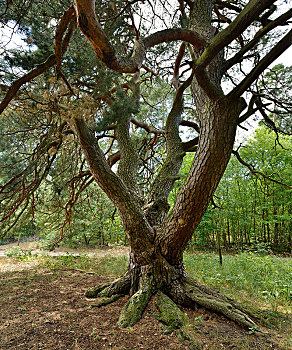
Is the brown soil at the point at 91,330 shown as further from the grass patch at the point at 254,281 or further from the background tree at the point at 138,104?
the grass patch at the point at 254,281

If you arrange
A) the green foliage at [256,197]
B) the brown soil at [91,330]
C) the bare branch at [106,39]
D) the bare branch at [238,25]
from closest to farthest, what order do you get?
the bare branch at [106,39] < the bare branch at [238,25] < the brown soil at [91,330] < the green foliage at [256,197]

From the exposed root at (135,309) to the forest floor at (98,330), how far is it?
3.0 inches

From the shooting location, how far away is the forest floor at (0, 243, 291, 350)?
2.08 meters

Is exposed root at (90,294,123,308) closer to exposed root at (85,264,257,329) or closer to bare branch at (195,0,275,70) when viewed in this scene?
exposed root at (85,264,257,329)

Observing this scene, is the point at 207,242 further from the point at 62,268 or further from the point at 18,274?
the point at 18,274

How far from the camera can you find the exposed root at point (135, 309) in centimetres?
245

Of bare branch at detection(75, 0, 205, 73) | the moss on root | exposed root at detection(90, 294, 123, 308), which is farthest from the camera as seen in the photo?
exposed root at detection(90, 294, 123, 308)

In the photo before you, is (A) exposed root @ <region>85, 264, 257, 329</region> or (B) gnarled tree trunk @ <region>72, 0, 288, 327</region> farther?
(A) exposed root @ <region>85, 264, 257, 329</region>

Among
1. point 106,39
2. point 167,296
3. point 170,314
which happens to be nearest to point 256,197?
point 167,296

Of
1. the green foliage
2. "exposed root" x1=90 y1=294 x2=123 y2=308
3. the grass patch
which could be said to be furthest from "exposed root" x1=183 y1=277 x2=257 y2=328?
the green foliage

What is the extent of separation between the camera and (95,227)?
11094 mm

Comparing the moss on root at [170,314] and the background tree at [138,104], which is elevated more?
the background tree at [138,104]

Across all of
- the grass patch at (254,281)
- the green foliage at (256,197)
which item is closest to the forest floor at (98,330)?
the grass patch at (254,281)

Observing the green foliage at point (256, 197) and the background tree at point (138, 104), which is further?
the green foliage at point (256, 197)
